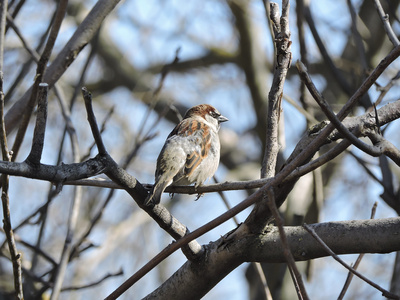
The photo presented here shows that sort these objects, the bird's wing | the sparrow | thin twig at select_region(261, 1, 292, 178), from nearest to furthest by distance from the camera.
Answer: thin twig at select_region(261, 1, 292, 178)
the sparrow
the bird's wing

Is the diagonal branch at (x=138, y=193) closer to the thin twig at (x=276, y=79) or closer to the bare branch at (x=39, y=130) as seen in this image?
the bare branch at (x=39, y=130)

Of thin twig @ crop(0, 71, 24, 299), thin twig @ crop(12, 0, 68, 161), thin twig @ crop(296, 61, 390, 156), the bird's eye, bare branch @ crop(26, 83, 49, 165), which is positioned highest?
the bird's eye

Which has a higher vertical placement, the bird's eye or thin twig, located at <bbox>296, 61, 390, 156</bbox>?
the bird's eye

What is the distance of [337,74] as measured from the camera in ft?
16.0

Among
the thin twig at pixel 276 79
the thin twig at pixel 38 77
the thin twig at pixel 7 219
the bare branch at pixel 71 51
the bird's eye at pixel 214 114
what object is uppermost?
the bird's eye at pixel 214 114

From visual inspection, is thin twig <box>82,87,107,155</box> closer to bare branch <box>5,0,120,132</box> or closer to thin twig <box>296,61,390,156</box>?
thin twig <box>296,61,390,156</box>

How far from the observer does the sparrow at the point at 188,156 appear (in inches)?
156

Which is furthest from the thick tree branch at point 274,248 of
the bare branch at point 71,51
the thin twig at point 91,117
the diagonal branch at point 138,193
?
the bare branch at point 71,51

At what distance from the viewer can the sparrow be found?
3961mm

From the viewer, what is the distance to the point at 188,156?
4199 millimetres

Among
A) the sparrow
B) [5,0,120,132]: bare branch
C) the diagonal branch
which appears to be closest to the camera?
the diagonal branch

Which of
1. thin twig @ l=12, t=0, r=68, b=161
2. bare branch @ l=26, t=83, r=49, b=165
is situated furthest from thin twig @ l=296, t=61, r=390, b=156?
thin twig @ l=12, t=0, r=68, b=161

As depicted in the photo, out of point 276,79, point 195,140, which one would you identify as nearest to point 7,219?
point 276,79

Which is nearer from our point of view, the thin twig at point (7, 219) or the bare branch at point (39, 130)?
the bare branch at point (39, 130)
